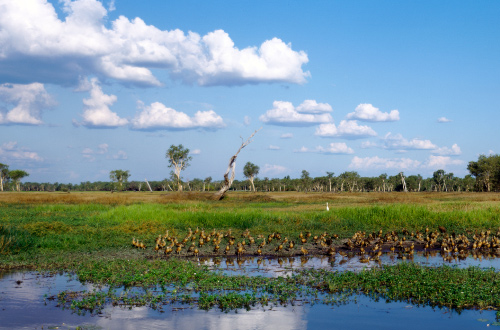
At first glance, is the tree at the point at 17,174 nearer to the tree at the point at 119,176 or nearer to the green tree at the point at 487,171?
the tree at the point at 119,176

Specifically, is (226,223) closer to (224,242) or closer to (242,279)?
(224,242)

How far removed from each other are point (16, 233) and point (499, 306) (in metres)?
17.1

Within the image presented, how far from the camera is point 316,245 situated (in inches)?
821

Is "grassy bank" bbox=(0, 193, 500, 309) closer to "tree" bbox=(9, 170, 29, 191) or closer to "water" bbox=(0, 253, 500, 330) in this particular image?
"water" bbox=(0, 253, 500, 330)

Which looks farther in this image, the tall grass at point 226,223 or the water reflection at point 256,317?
the tall grass at point 226,223

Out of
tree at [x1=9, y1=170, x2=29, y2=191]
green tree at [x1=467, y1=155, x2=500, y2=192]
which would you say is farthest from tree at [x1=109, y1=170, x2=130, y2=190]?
green tree at [x1=467, y1=155, x2=500, y2=192]

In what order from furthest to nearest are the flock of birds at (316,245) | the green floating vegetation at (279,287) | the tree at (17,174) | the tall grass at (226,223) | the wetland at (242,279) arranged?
the tree at (17,174) → the tall grass at (226,223) → the flock of birds at (316,245) → the green floating vegetation at (279,287) → the wetland at (242,279)

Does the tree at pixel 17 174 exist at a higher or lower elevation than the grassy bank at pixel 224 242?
higher

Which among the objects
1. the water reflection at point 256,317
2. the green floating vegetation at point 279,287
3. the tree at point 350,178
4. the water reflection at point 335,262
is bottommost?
the water reflection at point 256,317

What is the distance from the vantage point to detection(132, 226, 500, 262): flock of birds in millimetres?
18859

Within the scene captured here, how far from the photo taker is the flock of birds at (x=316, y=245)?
18859mm

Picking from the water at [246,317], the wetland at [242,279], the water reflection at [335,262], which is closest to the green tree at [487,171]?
the wetland at [242,279]

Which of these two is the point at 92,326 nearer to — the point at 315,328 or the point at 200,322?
the point at 200,322

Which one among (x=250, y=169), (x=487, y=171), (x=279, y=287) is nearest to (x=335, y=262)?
(x=279, y=287)
